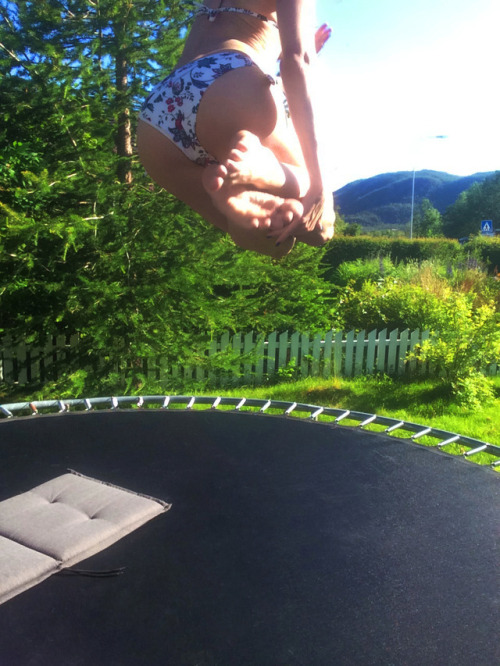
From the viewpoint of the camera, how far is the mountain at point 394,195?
67.2 metres

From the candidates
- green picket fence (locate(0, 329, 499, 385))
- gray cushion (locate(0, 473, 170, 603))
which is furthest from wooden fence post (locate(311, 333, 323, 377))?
gray cushion (locate(0, 473, 170, 603))

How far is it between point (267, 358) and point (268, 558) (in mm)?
3284

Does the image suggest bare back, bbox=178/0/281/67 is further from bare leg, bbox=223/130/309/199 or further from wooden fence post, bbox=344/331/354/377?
wooden fence post, bbox=344/331/354/377

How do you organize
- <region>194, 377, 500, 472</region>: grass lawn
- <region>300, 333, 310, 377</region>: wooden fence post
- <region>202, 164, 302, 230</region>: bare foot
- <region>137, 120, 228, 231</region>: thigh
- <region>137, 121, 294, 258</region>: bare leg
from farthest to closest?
<region>300, 333, 310, 377</region>: wooden fence post < <region>194, 377, 500, 472</region>: grass lawn < <region>137, 120, 228, 231</region>: thigh < <region>137, 121, 294, 258</region>: bare leg < <region>202, 164, 302, 230</region>: bare foot

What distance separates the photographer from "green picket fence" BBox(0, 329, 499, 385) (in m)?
3.88

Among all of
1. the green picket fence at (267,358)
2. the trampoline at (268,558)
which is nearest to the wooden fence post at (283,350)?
the green picket fence at (267,358)

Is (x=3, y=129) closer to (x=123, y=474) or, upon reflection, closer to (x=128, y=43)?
(x=128, y=43)

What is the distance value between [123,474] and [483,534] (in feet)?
3.34

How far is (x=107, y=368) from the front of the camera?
3.66 meters

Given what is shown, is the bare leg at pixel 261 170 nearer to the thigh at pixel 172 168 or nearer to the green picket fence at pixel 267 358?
the thigh at pixel 172 168

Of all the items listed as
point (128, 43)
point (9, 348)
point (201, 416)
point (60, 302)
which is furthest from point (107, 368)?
point (128, 43)

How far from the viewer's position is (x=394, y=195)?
7719cm

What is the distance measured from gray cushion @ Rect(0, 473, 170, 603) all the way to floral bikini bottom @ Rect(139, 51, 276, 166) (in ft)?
2.89

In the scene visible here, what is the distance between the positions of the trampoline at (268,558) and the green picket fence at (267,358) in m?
1.71
